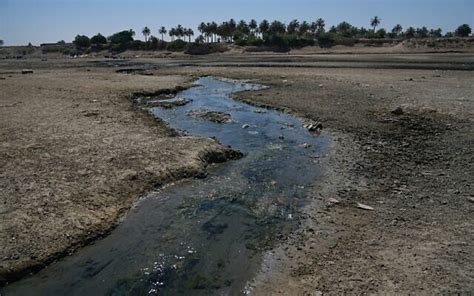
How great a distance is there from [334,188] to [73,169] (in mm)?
8178

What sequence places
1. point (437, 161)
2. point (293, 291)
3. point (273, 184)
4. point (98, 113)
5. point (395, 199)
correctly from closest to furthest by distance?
point (293, 291) < point (395, 199) < point (273, 184) < point (437, 161) < point (98, 113)

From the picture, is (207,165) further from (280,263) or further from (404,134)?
(404,134)

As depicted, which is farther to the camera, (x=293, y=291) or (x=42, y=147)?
(x=42, y=147)

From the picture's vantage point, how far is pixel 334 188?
11414mm

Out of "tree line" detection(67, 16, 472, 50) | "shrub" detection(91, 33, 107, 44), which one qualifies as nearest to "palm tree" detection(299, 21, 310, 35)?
"tree line" detection(67, 16, 472, 50)

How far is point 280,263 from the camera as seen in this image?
7.65 m

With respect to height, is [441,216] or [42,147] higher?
[42,147]

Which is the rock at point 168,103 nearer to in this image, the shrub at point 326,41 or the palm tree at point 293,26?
the shrub at point 326,41

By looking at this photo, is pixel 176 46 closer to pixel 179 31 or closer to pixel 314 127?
pixel 179 31

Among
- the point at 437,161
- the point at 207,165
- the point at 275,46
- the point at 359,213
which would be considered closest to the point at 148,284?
the point at 359,213

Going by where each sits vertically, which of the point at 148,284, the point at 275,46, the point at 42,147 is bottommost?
the point at 148,284

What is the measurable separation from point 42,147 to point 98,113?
6.28 m

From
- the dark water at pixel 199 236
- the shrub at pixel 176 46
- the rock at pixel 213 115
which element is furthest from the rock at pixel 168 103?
the shrub at pixel 176 46

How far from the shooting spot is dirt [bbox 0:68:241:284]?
26.9 feet
